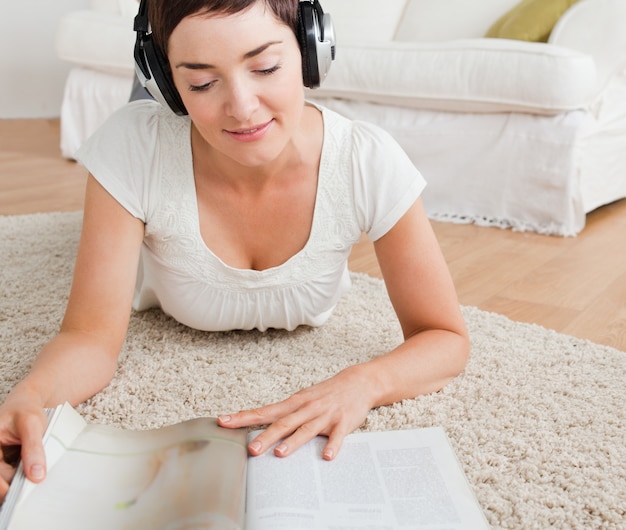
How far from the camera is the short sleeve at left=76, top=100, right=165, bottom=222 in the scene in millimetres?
1111

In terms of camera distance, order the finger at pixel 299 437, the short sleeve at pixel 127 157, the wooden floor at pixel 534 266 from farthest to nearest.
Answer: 1. the wooden floor at pixel 534 266
2. the short sleeve at pixel 127 157
3. the finger at pixel 299 437

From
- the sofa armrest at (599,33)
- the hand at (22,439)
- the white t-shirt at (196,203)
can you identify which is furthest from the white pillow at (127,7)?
the hand at (22,439)

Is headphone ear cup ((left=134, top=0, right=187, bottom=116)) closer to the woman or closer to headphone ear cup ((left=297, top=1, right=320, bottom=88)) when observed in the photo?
the woman

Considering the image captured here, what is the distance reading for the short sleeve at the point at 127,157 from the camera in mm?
1111

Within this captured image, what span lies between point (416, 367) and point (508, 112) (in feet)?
4.65

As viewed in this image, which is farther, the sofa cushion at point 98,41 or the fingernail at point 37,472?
the sofa cushion at point 98,41

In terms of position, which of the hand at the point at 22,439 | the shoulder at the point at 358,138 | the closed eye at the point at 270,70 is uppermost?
the closed eye at the point at 270,70

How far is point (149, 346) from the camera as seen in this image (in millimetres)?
1316

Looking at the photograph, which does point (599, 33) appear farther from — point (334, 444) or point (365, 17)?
point (334, 444)

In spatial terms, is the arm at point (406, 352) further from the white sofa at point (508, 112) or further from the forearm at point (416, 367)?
the white sofa at point (508, 112)

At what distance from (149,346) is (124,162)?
36 cm

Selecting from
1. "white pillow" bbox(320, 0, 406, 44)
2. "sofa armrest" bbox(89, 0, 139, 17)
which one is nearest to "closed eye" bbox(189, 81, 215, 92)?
"white pillow" bbox(320, 0, 406, 44)

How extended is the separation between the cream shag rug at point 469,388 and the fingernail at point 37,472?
0.97 ft

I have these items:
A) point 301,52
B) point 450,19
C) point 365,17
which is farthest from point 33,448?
point 365,17
